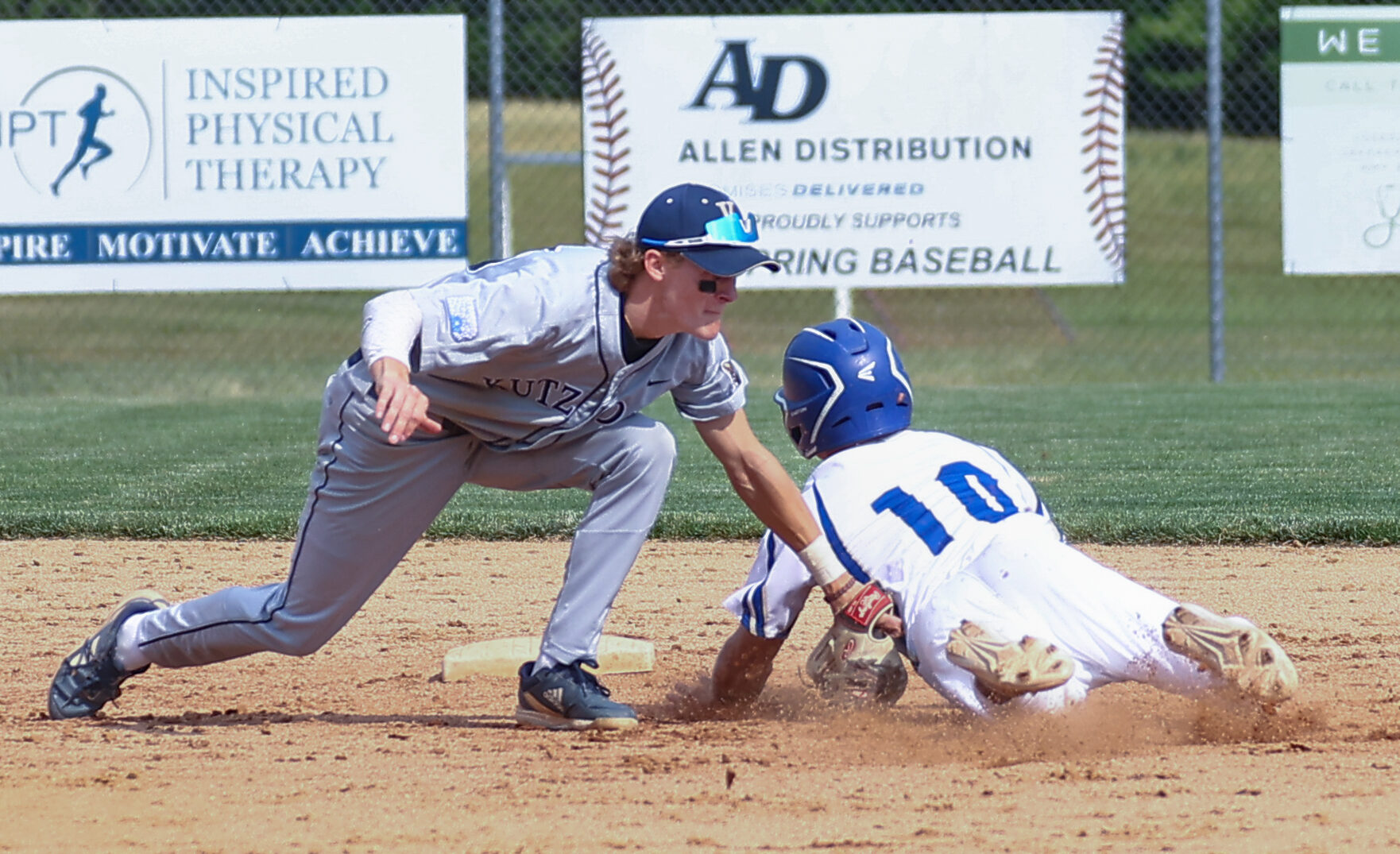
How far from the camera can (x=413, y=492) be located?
3.52 meters

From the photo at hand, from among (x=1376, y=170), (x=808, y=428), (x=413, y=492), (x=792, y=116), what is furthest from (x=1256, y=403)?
(x=413, y=492)

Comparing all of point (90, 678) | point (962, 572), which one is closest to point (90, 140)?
point (90, 678)

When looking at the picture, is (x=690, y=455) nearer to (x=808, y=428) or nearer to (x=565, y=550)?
(x=565, y=550)

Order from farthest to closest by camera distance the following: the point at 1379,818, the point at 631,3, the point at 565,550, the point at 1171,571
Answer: the point at 631,3 < the point at 565,550 < the point at 1171,571 < the point at 1379,818

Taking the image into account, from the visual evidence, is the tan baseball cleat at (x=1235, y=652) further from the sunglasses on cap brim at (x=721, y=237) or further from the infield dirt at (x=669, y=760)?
the sunglasses on cap brim at (x=721, y=237)

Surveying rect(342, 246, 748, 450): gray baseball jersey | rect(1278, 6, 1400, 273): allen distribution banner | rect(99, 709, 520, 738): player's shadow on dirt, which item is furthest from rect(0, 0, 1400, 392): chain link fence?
rect(342, 246, 748, 450): gray baseball jersey

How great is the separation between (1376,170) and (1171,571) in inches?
249

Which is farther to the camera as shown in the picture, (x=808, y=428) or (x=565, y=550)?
(x=565, y=550)

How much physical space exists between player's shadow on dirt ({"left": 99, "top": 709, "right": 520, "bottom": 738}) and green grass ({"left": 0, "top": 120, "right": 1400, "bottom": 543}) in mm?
2452

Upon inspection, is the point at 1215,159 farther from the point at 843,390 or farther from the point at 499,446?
the point at 499,446

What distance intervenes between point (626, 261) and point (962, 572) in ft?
3.09

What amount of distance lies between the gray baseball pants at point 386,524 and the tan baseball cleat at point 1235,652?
117 cm

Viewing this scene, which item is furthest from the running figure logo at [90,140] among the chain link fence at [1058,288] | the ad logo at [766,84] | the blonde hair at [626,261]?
the blonde hair at [626,261]

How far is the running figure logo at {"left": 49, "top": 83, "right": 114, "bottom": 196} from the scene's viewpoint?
10672 millimetres
